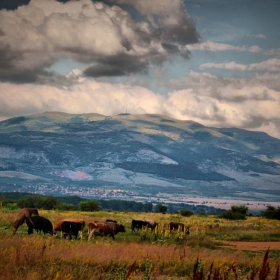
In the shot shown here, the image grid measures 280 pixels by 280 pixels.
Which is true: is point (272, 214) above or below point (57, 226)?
below

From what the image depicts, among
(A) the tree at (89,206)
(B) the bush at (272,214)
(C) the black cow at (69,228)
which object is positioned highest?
(C) the black cow at (69,228)

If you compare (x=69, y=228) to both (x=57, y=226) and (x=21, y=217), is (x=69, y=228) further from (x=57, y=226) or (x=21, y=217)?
(x=21, y=217)

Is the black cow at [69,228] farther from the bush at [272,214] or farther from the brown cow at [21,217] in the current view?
the bush at [272,214]

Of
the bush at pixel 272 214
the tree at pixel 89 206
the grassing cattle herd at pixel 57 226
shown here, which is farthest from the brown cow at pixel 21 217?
the tree at pixel 89 206

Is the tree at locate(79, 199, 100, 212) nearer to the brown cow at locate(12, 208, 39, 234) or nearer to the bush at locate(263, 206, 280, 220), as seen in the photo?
the bush at locate(263, 206, 280, 220)

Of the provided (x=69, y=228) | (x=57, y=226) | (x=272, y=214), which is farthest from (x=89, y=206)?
(x=69, y=228)

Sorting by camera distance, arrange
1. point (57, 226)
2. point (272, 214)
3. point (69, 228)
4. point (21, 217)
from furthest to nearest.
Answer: point (272, 214) < point (57, 226) < point (69, 228) < point (21, 217)

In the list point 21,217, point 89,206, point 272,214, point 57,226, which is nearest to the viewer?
point 21,217

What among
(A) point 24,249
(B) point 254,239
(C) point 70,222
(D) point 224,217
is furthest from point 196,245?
(D) point 224,217

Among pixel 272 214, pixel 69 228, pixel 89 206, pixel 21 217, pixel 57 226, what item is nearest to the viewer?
pixel 21 217

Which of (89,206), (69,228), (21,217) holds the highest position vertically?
(21,217)

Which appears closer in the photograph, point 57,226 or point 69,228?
point 69,228

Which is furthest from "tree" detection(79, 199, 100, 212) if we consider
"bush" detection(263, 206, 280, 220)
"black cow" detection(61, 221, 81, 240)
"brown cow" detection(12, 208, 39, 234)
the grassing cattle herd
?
"brown cow" detection(12, 208, 39, 234)

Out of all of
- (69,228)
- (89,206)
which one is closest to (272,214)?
(89,206)
